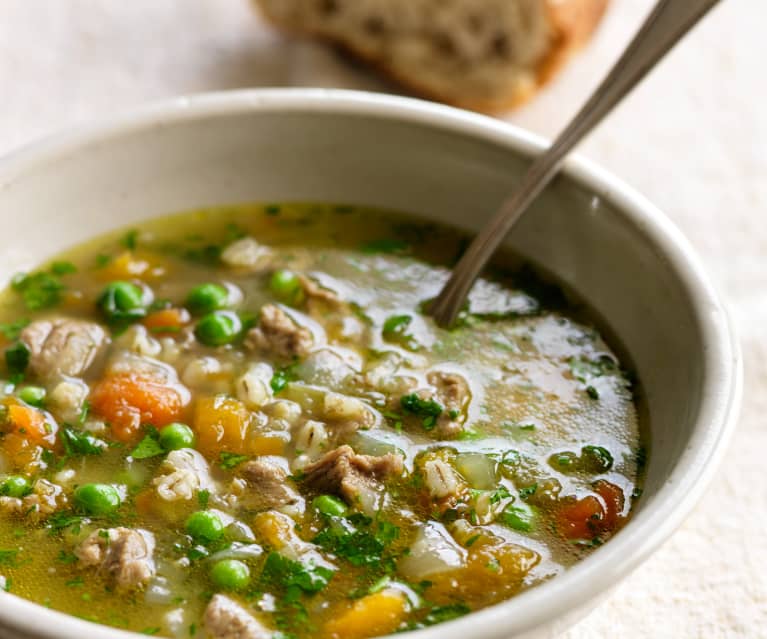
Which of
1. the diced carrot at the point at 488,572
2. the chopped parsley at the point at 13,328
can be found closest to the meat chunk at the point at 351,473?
the diced carrot at the point at 488,572

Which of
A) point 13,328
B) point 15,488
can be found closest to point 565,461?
point 15,488

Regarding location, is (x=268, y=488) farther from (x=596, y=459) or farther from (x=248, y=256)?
(x=248, y=256)

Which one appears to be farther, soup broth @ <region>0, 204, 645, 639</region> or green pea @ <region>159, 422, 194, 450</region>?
green pea @ <region>159, 422, 194, 450</region>

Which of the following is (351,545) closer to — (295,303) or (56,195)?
(295,303)

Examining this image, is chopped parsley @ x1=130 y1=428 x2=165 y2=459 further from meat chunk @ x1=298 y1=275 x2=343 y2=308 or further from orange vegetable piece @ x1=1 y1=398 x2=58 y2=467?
meat chunk @ x1=298 y1=275 x2=343 y2=308

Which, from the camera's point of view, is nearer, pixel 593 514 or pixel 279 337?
pixel 593 514

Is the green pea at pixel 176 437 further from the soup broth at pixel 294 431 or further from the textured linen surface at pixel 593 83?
the textured linen surface at pixel 593 83

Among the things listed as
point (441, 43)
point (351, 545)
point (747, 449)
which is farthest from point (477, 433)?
point (441, 43)

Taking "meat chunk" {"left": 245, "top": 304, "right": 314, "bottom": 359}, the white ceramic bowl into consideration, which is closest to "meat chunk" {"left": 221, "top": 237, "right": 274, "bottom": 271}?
the white ceramic bowl
